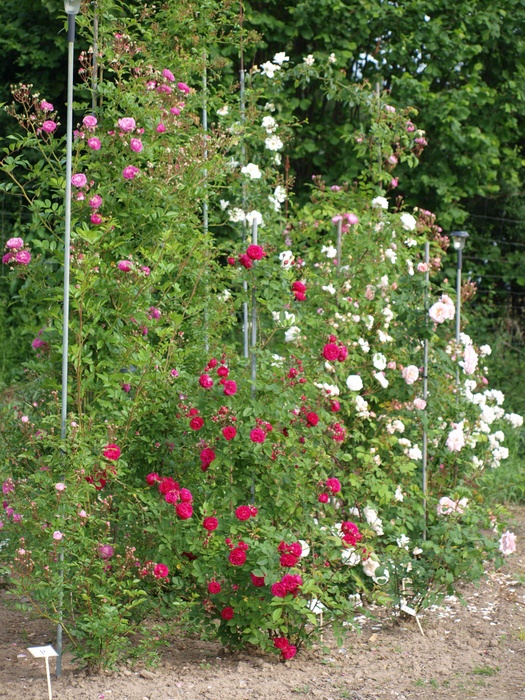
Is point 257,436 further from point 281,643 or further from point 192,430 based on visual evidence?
point 281,643

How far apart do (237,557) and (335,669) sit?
26.1 inches

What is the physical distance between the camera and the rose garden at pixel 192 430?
3.10 metres

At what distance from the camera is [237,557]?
9.90ft

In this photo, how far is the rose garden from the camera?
10.2ft

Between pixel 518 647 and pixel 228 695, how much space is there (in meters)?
1.30

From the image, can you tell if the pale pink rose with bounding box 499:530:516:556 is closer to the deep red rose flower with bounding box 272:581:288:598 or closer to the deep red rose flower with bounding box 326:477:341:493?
the deep red rose flower with bounding box 326:477:341:493

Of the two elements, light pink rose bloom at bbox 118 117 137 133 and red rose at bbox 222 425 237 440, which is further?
light pink rose bloom at bbox 118 117 137 133

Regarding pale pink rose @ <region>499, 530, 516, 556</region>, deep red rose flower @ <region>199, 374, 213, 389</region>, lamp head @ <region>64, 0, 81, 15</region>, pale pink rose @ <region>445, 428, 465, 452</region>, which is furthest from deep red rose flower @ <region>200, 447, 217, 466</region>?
lamp head @ <region>64, 0, 81, 15</region>

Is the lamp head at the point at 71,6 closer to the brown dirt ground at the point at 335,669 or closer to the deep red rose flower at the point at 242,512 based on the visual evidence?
the deep red rose flower at the point at 242,512

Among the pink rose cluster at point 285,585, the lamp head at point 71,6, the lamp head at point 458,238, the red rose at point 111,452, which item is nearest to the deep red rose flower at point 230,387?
the red rose at point 111,452

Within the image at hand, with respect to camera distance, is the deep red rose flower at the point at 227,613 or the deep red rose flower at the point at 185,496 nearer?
the deep red rose flower at the point at 185,496

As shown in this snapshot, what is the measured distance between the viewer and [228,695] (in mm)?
3023

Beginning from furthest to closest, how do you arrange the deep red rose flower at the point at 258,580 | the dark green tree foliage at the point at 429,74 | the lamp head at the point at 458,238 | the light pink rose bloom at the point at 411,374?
the dark green tree foliage at the point at 429,74 < the lamp head at the point at 458,238 < the light pink rose bloom at the point at 411,374 < the deep red rose flower at the point at 258,580

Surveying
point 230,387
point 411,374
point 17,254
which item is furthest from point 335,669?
point 17,254
